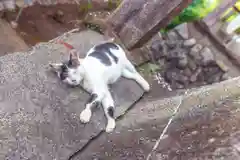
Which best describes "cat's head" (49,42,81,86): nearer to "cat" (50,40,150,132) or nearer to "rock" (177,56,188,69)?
"cat" (50,40,150,132)

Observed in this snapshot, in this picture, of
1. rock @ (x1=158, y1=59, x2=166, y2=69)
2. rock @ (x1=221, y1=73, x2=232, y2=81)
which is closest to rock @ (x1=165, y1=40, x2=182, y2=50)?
rock @ (x1=158, y1=59, x2=166, y2=69)

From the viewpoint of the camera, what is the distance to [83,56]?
2.94 m

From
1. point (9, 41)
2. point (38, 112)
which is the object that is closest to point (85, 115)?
point (38, 112)

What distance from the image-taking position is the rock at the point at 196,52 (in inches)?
160

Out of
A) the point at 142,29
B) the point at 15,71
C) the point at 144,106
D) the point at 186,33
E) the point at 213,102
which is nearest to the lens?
the point at 213,102

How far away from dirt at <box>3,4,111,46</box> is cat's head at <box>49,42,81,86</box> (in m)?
1.14

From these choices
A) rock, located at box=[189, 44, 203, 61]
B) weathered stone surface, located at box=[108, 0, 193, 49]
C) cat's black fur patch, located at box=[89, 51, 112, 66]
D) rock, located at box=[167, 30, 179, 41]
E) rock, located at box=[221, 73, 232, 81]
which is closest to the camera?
cat's black fur patch, located at box=[89, 51, 112, 66]

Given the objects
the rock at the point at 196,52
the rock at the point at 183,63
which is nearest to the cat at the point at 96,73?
the rock at the point at 183,63

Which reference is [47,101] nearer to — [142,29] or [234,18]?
[142,29]

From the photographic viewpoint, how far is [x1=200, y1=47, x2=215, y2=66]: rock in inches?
158

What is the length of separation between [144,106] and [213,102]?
1.73 feet

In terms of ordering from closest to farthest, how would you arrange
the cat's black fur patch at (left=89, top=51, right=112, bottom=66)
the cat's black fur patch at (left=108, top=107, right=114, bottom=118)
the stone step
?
the cat's black fur patch at (left=108, top=107, right=114, bottom=118)
the cat's black fur patch at (left=89, top=51, right=112, bottom=66)
the stone step

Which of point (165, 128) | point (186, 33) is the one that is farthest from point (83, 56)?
point (186, 33)

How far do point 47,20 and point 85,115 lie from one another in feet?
5.80
